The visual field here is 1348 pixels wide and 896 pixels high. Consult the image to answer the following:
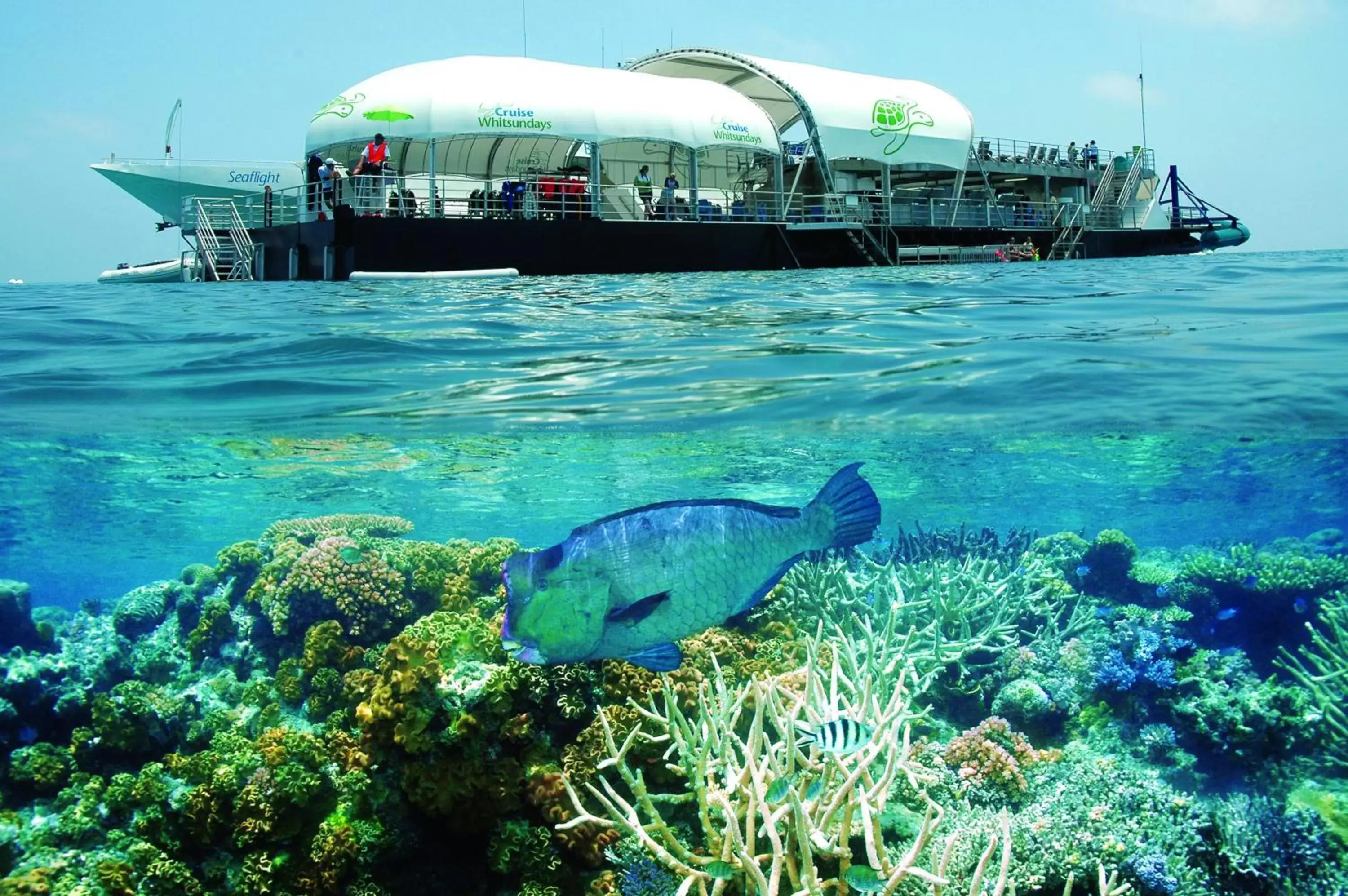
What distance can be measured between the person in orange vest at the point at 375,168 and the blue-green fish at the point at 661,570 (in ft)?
74.2

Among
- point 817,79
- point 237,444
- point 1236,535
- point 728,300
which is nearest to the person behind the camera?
point 237,444

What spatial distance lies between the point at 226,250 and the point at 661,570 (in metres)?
28.3

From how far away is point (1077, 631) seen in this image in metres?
8.52

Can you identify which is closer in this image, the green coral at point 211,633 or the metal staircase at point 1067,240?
the green coral at point 211,633

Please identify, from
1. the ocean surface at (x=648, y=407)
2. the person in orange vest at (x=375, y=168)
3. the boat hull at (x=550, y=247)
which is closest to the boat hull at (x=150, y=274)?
the boat hull at (x=550, y=247)

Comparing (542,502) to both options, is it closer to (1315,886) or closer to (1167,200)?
(1315,886)

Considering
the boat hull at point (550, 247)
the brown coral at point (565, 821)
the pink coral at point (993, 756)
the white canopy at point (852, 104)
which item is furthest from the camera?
the white canopy at point (852, 104)

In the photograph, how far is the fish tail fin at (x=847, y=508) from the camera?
2916mm

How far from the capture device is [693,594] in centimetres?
282

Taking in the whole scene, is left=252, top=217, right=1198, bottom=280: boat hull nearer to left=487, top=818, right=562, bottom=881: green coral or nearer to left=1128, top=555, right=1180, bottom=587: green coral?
left=1128, top=555, right=1180, bottom=587: green coral

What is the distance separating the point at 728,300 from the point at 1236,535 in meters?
8.93

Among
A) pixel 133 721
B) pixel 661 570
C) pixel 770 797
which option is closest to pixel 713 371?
pixel 770 797

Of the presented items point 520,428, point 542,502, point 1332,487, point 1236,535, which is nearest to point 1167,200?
point 1236,535

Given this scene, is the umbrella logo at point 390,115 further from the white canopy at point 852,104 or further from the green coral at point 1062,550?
the green coral at point 1062,550
